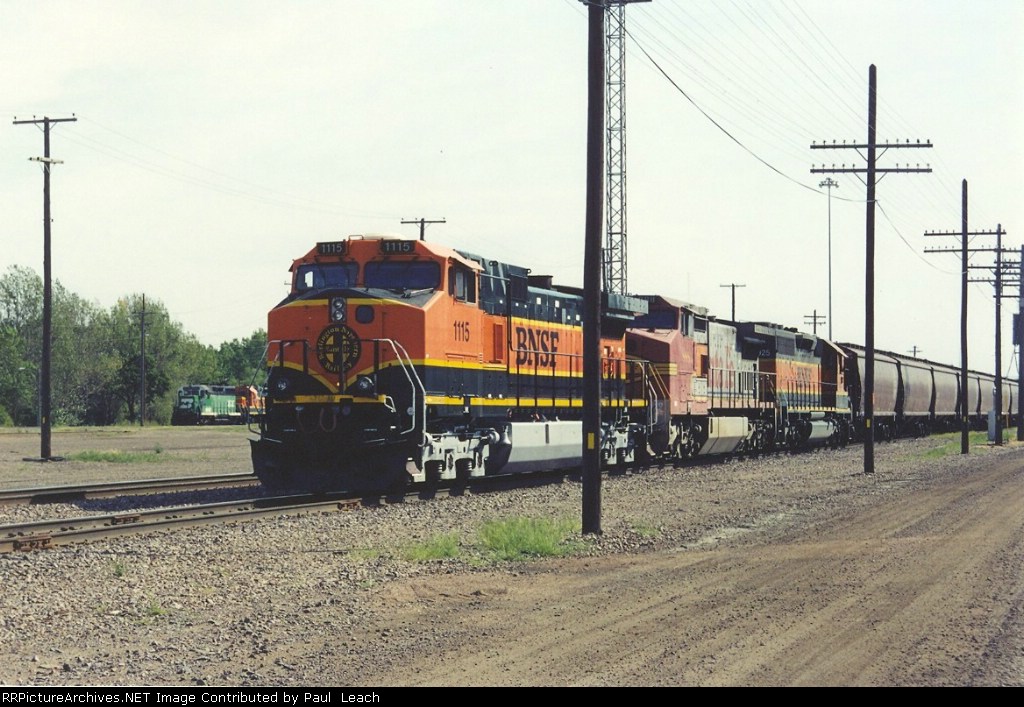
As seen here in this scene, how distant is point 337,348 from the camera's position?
18.7 metres

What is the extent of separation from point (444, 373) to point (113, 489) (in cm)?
634

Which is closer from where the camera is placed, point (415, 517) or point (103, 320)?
point (415, 517)

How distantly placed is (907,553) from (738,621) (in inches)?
191

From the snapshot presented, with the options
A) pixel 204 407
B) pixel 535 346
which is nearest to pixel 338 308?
pixel 535 346

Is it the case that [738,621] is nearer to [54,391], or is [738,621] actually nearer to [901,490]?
[901,490]

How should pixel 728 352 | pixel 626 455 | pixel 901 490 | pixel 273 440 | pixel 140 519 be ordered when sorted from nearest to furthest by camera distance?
pixel 140 519
pixel 273 440
pixel 901 490
pixel 626 455
pixel 728 352

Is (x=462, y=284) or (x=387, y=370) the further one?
(x=462, y=284)

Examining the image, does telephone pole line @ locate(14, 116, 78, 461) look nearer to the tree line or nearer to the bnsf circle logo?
the bnsf circle logo

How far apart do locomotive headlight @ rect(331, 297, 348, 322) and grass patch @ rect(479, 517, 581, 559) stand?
496 centimetres

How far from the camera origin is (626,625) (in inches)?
369

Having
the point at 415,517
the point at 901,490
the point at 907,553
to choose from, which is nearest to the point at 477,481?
the point at 415,517

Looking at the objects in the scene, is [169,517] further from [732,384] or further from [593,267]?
[732,384]

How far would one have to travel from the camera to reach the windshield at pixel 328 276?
1939cm

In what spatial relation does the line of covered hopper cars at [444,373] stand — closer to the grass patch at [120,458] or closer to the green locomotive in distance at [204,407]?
the grass patch at [120,458]
